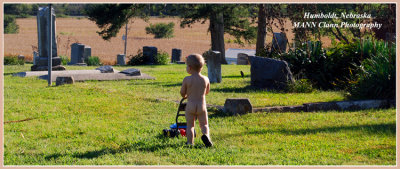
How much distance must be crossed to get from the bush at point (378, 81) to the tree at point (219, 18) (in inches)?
506

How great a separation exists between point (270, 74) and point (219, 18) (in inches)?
533

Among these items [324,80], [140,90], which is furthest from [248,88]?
[140,90]

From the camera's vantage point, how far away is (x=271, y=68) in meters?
12.7

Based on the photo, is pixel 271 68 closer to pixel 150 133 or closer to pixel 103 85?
pixel 103 85

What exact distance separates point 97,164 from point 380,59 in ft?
22.9

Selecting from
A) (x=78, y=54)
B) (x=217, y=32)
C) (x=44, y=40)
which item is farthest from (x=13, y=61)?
(x=217, y=32)

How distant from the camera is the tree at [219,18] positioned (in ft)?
78.1

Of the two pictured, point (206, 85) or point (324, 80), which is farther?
point (324, 80)

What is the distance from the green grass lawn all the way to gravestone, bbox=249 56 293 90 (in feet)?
2.27

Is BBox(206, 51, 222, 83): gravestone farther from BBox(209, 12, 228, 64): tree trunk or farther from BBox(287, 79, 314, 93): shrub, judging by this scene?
BBox(209, 12, 228, 64): tree trunk

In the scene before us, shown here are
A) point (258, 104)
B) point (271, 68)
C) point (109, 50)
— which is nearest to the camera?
point (258, 104)

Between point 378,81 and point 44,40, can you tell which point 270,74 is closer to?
point 378,81

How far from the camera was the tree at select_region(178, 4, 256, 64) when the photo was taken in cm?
2380

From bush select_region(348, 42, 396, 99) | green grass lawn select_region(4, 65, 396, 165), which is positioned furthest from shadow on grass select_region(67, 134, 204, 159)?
bush select_region(348, 42, 396, 99)
